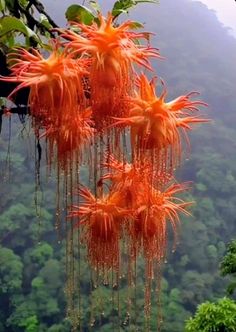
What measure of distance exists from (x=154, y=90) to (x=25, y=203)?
66.8 ft

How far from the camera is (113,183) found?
72cm

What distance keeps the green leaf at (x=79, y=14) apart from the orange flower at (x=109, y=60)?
117 millimetres

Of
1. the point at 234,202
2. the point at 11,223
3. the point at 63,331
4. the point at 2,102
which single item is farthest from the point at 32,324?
the point at 2,102

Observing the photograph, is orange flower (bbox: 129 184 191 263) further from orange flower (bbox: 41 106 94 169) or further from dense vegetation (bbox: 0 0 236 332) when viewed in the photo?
dense vegetation (bbox: 0 0 236 332)

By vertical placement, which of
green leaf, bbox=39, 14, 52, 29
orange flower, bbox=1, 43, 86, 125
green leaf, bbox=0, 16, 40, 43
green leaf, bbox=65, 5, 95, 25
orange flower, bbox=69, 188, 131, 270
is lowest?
orange flower, bbox=69, 188, 131, 270

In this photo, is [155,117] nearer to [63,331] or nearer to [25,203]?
[63,331]

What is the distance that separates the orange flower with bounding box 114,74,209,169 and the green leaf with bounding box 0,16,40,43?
0.48 ft

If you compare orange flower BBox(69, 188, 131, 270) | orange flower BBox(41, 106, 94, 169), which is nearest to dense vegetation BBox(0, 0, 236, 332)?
orange flower BBox(69, 188, 131, 270)

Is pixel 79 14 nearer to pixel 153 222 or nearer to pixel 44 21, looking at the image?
pixel 44 21

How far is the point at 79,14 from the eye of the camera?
29.2 inches

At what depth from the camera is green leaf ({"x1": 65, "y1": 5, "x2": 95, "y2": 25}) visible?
2.35 feet

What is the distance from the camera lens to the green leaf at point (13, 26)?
0.67m

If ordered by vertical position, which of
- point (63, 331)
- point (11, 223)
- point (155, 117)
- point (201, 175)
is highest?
point (201, 175)

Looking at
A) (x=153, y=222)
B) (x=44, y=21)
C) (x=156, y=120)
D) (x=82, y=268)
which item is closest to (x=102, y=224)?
(x=153, y=222)
